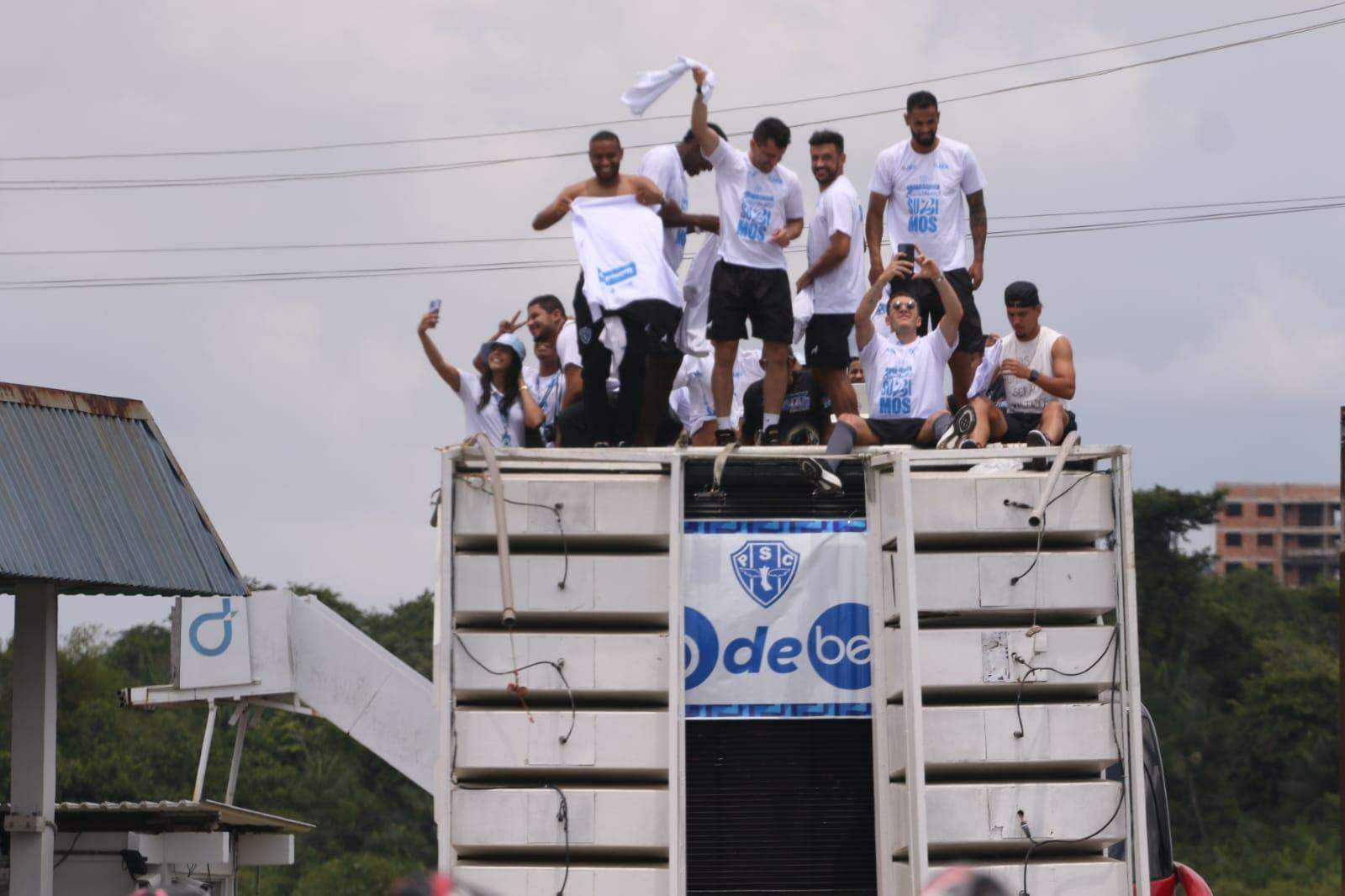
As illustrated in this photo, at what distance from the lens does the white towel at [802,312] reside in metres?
11.4

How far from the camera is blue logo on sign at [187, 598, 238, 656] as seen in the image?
17.4m

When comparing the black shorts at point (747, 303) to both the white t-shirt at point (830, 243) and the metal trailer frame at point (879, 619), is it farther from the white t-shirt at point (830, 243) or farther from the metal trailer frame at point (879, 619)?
the metal trailer frame at point (879, 619)

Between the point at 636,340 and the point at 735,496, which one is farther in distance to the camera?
the point at 636,340

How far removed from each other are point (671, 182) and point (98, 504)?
5938 millimetres

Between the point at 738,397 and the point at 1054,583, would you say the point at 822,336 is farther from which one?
the point at 1054,583

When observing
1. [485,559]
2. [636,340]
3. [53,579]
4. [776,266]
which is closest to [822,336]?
[776,266]

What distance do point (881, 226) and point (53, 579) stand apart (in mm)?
6016

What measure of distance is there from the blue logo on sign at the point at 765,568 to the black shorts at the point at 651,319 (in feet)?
5.67

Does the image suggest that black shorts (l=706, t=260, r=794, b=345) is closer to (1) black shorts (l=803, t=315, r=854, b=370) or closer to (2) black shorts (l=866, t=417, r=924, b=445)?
(1) black shorts (l=803, t=315, r=854, b=370)

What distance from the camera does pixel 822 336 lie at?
1127 centimetres

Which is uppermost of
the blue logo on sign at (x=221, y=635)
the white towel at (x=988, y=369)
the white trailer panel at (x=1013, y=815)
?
the white towel at (x=988, y=369)

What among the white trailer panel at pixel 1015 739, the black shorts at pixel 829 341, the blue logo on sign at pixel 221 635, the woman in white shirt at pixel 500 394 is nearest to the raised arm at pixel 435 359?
the woman in white shirt at pixel 500 394

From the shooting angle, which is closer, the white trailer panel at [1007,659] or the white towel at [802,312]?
the white trailer panel at [1007,659]

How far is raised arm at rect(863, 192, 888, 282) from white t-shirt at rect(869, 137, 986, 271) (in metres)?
0.03
